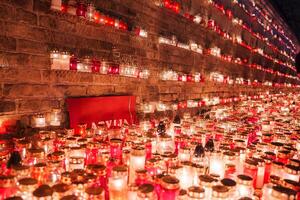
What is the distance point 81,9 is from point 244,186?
308 centimetres

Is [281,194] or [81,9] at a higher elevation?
[81,9]

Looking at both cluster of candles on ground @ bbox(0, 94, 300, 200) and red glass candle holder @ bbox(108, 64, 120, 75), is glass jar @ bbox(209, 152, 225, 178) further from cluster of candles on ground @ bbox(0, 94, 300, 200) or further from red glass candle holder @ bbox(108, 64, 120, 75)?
red glass candle holder @ bbox(108, 64, 120, 75)

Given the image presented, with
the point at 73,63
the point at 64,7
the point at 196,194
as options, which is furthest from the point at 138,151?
the point at 64,7

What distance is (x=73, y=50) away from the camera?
371 cm

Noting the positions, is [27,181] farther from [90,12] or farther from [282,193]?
[90,12]

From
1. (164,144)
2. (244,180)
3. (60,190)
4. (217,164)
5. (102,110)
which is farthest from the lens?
(102,110)

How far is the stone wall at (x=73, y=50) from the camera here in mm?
3035

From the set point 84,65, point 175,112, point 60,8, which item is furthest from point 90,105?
point 175,112

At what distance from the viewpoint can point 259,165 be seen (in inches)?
Result: 78.4

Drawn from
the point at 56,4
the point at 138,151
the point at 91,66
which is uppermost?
the point at 56,4

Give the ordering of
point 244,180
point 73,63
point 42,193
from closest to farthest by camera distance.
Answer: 1. point 42,193
2. point 244,180
3. point 73,63

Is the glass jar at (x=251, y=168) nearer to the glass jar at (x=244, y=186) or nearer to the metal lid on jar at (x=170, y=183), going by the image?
the glass jar at (x=244, y=186)

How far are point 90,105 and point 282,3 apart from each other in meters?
20.8

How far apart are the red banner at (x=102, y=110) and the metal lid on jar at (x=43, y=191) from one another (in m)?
2.44
